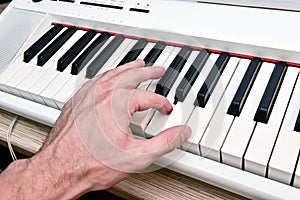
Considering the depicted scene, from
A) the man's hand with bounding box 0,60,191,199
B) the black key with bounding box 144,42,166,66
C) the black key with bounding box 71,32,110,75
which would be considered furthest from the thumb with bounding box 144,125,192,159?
the black key with bounding box 71,32,110,75

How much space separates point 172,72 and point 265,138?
258 millimetres

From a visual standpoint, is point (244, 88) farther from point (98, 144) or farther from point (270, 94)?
point (98, 144)

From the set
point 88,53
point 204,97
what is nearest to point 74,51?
point 88,53

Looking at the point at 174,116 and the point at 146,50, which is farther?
the point at 146,50

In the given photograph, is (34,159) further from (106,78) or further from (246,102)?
(246,102)

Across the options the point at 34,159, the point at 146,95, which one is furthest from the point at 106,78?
the point at 34,159

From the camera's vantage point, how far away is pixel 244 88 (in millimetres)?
653

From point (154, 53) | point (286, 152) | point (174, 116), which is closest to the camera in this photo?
point (286, 152)

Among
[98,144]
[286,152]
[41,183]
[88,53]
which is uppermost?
[88,53]

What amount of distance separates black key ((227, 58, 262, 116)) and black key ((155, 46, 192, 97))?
14cm

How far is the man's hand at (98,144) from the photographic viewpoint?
566 mm

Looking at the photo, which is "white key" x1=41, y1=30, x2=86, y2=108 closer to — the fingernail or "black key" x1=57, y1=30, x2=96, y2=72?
"black key" x1=57, y1=30, x2=96, y2=72

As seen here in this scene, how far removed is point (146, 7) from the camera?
860 millimetres

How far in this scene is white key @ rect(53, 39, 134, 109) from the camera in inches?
30.2
